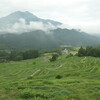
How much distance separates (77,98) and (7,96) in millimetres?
7041

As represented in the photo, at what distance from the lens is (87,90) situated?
75.4 ft

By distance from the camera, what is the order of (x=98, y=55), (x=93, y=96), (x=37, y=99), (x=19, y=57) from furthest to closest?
(x=19, y=57) < (x=98, y=55) < (x=93, y=96) < (x=37, y=99)

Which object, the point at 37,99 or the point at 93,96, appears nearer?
the point at 37,99

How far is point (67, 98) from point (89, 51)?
415 feet

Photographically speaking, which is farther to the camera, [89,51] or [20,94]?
[89,51]

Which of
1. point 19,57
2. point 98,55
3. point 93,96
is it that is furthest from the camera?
point 19,57

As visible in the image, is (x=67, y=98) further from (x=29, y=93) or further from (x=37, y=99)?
(x=29, y=93)

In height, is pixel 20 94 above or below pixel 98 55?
above

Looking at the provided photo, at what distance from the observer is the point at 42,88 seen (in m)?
23.2

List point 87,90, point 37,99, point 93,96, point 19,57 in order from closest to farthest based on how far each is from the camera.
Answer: point 37,99
point 93,96
point 87,90
point 19,57

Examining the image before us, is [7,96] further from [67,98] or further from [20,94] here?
[67,98]

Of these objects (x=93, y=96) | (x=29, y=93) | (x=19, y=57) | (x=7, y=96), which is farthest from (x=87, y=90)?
(x=19, y=57)

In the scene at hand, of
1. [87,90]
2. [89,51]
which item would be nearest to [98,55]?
[89,51]

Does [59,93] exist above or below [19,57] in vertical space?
above
